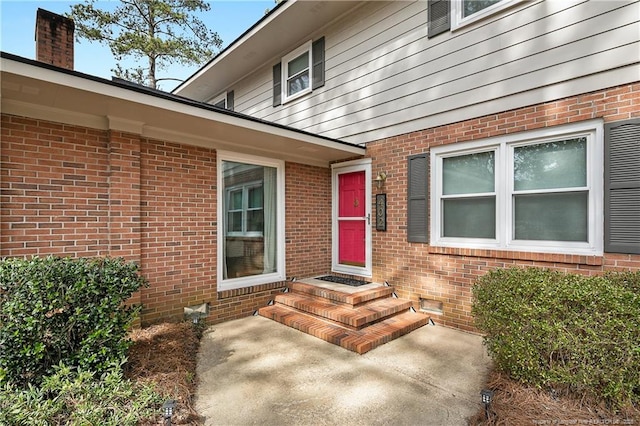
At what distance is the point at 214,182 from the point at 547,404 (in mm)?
4695

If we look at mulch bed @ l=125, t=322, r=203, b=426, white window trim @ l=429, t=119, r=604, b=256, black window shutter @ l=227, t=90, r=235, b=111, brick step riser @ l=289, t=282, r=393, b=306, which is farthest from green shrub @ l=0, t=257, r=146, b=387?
black window shutter @ l=227, t=90, r=235, b=111

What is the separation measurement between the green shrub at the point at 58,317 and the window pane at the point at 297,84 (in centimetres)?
572

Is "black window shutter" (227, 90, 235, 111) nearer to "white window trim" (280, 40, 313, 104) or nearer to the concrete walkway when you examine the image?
"white window trim" (280, 40, 313, 104)

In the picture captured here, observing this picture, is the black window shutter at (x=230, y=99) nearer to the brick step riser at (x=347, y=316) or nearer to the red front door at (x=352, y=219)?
the red front door at (x=352, y=219)

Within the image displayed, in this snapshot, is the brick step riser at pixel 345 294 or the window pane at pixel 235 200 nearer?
the brick step riser at pixel 345 294

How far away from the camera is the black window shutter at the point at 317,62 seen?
6.57 m

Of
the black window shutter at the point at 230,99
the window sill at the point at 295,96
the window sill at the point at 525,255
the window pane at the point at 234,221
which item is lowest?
the window sill at the point at 525,255

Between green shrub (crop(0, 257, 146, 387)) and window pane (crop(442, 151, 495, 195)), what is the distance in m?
4.43

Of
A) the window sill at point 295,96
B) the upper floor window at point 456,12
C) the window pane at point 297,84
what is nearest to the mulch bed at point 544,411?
the upper floor window at point 456,12

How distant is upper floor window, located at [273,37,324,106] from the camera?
664cm

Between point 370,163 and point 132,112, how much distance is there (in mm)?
3785

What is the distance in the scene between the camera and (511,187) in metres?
4.07

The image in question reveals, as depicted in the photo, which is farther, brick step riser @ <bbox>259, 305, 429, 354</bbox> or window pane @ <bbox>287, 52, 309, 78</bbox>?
window pane @ <bbox>287, 52, 309, 78</bbox>

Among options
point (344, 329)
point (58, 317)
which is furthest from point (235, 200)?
point (58, 317)
